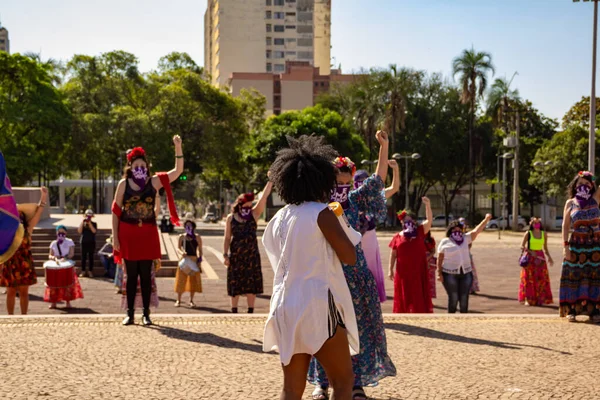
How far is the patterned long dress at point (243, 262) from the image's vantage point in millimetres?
12047

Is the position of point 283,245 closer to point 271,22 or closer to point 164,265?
point 164,265

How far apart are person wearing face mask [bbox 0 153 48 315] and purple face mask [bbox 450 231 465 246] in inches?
241

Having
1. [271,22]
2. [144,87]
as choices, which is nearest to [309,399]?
[144,87]

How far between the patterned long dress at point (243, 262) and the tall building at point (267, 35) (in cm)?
10212

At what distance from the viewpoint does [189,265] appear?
1525cm

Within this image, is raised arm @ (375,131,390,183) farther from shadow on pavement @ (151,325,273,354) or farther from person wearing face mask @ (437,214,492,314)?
person wearing face mask @ (437,214,492,314)

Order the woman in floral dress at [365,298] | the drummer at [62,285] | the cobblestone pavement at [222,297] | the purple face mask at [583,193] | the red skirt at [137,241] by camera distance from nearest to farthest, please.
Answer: the woman in floral dress at [365,298], the red skirt at [137,241], the purple face mask at [583,193], the drummer at [62,285], the cobblestone pavement at [222,297]

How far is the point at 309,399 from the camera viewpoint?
6191 millimetres

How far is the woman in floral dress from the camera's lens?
608 cm

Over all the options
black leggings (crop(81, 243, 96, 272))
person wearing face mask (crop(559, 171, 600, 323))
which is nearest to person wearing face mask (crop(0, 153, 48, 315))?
person wearing face mask (crop(559, 171, 600, 323))

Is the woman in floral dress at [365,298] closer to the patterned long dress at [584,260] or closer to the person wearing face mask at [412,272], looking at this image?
the patterned long dress at [584,260]

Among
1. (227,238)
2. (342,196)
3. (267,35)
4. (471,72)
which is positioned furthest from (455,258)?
(267,35)

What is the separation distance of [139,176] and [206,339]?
6.23 ft

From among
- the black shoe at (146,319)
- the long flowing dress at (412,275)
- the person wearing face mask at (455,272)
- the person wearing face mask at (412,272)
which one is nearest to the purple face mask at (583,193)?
the person wearing face mask at (412,272)
